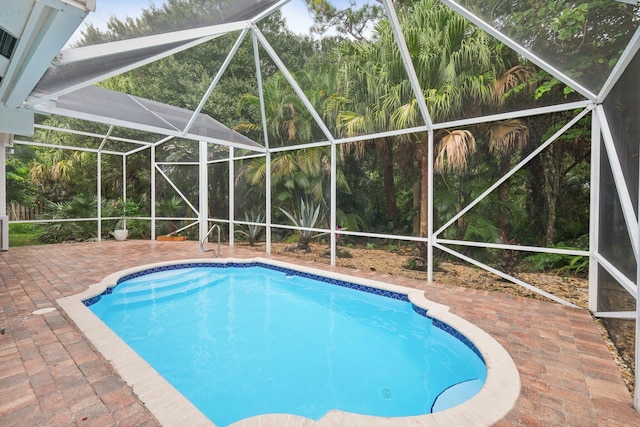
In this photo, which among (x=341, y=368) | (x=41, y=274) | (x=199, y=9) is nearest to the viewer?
(x=341, y=368)

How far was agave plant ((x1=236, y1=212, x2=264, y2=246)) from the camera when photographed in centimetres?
965

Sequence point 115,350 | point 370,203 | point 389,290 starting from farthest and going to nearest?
point 370,203 < point 389,290 < point 115,350

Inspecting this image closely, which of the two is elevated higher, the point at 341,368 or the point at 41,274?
the point at 41,274

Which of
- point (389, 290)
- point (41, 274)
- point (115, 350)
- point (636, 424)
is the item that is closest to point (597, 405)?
point (636, 424)

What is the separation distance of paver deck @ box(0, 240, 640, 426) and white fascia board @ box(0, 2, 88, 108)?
2567 millimetres

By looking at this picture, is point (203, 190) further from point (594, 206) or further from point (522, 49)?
point (594, 206)

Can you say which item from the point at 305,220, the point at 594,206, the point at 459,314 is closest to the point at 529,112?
the point at 594,206

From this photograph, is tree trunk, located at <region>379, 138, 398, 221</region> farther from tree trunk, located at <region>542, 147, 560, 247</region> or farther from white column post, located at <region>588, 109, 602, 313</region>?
white column post, located at <region>588, 109, 602, 313</region>

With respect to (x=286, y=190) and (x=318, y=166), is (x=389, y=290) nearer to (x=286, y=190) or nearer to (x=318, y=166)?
(x=318, y=166)

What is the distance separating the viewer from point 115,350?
2902 mm

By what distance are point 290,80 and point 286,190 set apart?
404cm

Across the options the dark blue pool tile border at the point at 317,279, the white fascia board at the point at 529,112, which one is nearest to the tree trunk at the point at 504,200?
the white fascia board at the point at 529,112

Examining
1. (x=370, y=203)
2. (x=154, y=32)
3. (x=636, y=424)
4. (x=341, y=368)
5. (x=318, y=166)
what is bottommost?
(x=341, y=368)

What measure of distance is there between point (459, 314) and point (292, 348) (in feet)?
7.08
